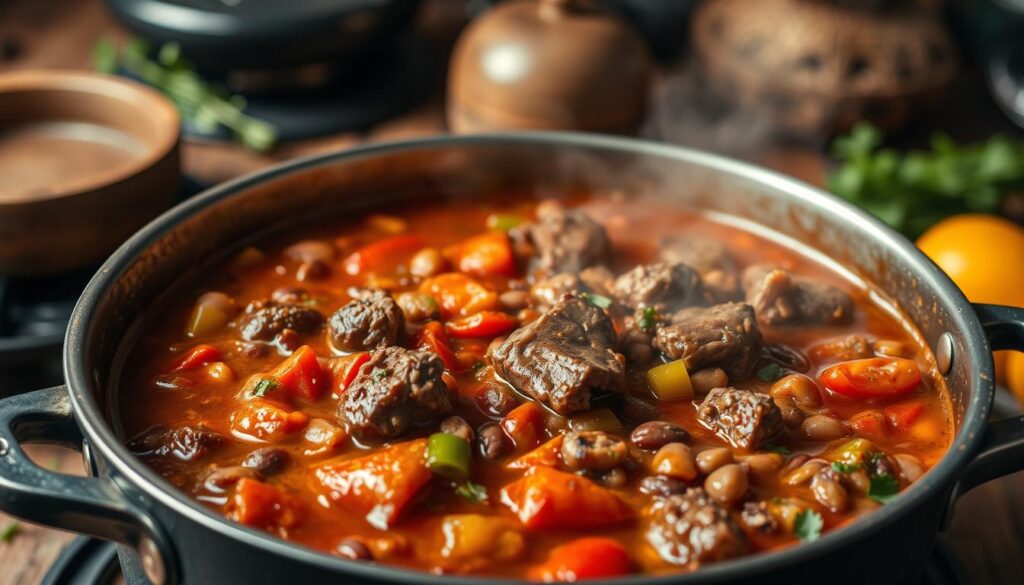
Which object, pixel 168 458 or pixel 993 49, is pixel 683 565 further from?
pixel 993 49

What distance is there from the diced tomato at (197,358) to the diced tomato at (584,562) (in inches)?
49.4

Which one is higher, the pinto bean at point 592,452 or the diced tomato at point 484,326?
the pinto bean at point 592,452

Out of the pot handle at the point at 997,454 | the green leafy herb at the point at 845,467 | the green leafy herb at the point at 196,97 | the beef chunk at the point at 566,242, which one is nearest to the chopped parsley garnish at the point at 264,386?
the beef chunk at the point at 566,242

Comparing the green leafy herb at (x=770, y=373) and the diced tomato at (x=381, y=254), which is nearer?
the green leafy herb at (x=770, y=373)

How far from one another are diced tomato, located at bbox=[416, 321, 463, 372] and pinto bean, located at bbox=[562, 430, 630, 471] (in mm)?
Result: 511

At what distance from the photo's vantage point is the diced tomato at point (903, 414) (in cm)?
301

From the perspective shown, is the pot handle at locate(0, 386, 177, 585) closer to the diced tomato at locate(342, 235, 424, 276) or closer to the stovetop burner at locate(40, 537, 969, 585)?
the stovetop burner at locate(40, 537, 969, 585)

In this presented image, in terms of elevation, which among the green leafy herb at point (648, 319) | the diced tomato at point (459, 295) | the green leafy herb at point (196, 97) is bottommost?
the green leafy herb at point (196, 97)

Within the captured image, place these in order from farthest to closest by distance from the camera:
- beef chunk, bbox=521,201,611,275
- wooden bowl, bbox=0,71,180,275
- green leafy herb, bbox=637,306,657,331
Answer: wooden bowl, bbox=0,71,180,275, beef chunk, bbox=521,201,611,275, green leafy herb, bbox=637,306,657,331

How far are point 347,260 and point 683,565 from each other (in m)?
1.76

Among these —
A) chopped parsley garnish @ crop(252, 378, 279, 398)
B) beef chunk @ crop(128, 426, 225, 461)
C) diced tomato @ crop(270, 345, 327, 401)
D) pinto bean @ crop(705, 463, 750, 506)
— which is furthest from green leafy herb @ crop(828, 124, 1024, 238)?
beef chunk @ crop(128, 426, 225, 461)

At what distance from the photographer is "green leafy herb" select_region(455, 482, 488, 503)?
8.66 ft

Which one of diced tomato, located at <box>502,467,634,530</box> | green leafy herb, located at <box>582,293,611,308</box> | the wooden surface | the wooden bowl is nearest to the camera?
diced tomato, located at <box>502,467,634,530</box>

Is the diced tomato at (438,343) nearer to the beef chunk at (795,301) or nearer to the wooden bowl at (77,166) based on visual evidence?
the beef chunk at (795,301)
